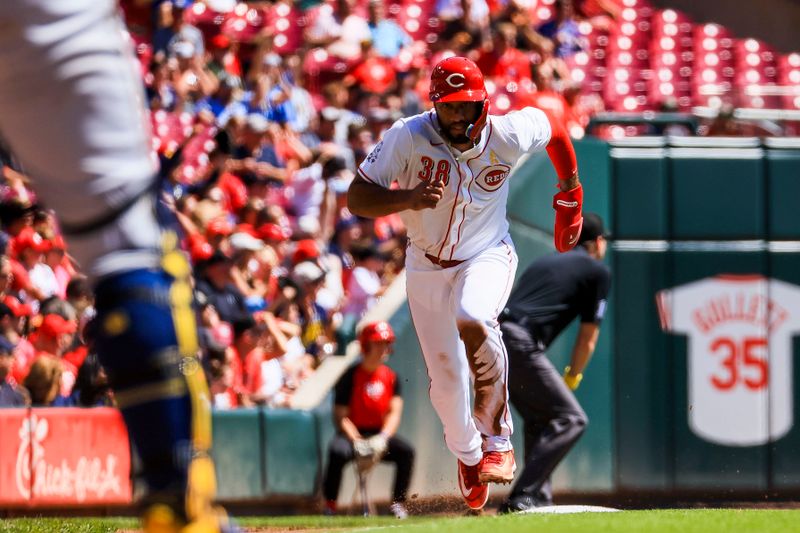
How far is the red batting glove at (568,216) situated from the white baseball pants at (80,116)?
403 cm

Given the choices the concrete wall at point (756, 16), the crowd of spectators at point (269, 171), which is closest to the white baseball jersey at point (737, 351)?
the crowd of spectators at point (269, 171)

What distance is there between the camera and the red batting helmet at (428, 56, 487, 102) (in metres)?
5.29

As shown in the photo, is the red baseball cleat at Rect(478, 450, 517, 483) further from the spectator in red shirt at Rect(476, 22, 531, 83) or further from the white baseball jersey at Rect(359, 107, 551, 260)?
the spectator in red shirt at Rect(476, 22, 531, 83)

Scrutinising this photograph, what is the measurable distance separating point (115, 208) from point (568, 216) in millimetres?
4105

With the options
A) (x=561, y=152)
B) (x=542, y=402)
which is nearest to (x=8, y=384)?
(x=542, y=402)

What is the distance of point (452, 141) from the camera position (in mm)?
5523

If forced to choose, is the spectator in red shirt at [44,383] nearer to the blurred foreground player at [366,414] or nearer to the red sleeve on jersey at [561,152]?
the blurred foreground player at [366,414]

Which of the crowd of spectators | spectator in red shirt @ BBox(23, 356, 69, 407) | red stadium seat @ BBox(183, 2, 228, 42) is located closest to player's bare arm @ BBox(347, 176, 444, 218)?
the crowd of spectators

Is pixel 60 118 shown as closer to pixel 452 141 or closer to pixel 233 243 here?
pixel 452 141

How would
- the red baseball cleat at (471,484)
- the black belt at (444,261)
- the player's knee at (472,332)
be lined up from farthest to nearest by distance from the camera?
the red baseball cleat at (471,484) < the black belt at (444,261) < the player's knee at (472,332)

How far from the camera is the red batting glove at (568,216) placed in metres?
5.91

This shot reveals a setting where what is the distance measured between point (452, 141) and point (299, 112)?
23.7ft

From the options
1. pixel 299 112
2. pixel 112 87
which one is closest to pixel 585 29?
pixel 299 112

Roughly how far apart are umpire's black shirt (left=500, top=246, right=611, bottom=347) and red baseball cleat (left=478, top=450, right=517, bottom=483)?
2013mm
